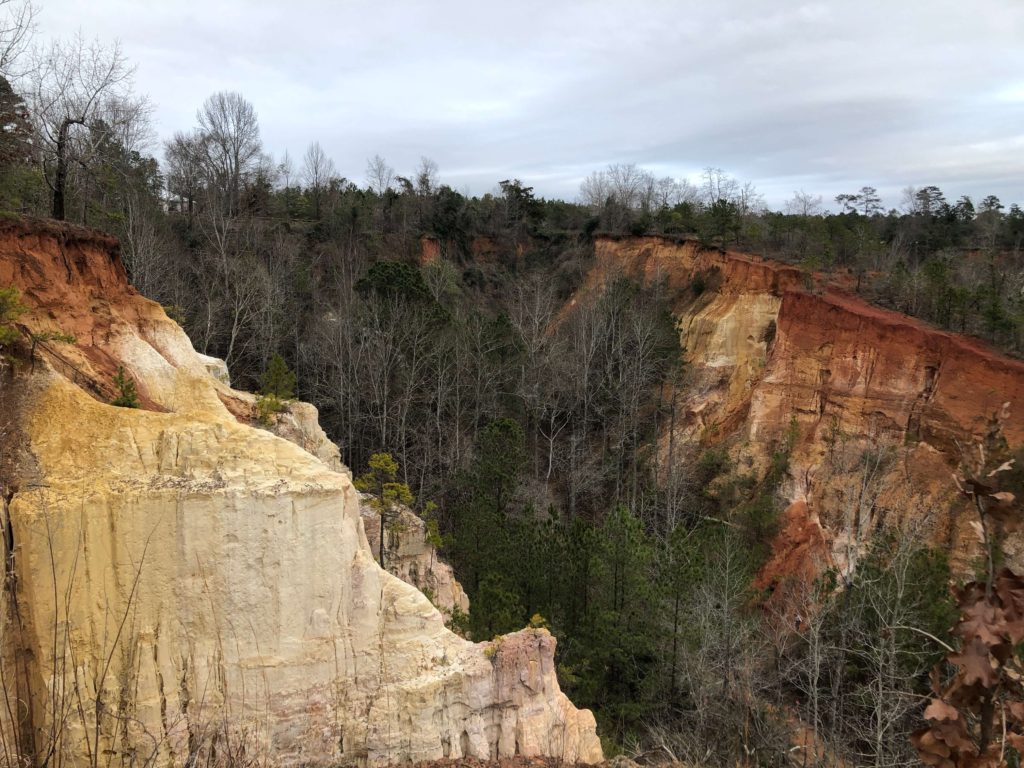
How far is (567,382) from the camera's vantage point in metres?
31.2

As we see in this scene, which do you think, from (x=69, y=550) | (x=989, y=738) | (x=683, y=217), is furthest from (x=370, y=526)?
(x=683, y=217)

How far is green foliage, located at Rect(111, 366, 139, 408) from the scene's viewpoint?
9016 millimetres

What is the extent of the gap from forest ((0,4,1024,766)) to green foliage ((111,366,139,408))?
4036 mm

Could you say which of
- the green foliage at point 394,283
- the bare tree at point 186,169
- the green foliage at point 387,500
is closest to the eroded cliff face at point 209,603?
the green foliage at point 387,500

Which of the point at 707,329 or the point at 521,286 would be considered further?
the point at 521,286

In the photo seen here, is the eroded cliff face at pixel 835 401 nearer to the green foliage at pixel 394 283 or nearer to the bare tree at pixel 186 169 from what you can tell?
the green foliage at pixel 394 283

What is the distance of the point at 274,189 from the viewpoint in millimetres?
48562

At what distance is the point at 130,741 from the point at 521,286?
34814 millimetres

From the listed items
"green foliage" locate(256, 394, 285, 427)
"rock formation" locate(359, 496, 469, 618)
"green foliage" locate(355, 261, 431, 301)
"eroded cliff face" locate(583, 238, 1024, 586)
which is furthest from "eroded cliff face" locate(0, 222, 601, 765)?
"green foliage" locate(355, 261, 431, 301)

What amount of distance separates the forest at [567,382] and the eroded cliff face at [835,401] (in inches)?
36.0

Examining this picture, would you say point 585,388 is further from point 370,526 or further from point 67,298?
point 67,298

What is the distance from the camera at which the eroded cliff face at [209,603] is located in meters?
7.54

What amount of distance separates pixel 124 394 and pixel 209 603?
10.8 ft

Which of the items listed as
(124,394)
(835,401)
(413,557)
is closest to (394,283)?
(413,557)
